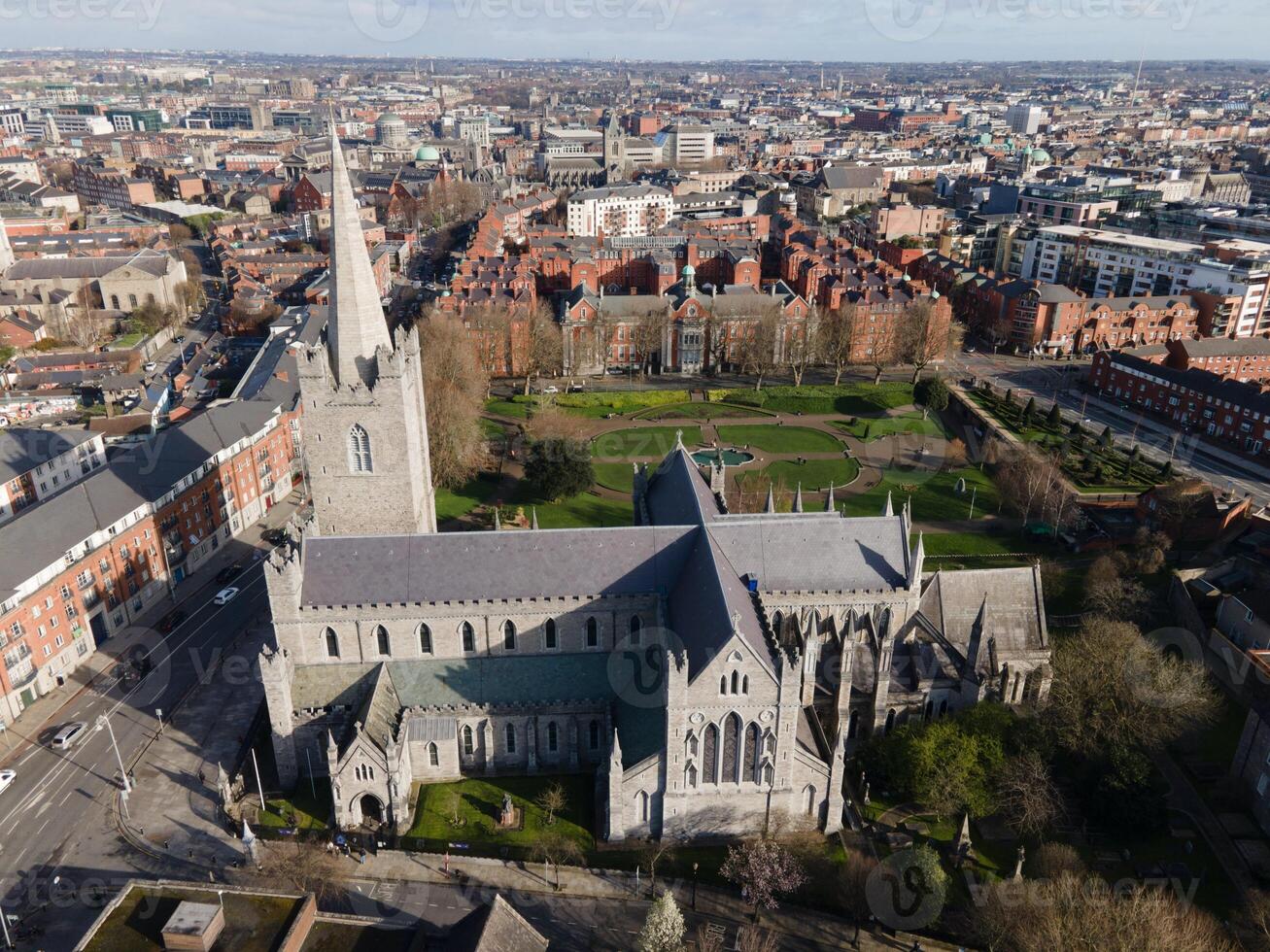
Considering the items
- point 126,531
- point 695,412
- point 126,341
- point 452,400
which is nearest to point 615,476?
point 452,400

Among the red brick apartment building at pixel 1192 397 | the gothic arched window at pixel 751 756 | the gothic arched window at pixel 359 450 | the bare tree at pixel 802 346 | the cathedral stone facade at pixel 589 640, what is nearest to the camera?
the gothic arched window at pixel 751 756

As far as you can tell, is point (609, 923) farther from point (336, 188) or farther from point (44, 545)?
point (44, 545)

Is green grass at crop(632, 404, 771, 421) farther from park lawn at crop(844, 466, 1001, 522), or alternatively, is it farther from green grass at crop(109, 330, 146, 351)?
green grass at crop(109, 330, 146, 351)

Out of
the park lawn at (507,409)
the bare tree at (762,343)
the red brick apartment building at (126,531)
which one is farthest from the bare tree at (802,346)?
the red brick apartment building at (126,531)

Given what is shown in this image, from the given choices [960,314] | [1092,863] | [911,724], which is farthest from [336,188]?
[960,314]

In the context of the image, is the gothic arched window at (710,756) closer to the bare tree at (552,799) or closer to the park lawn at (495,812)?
the park lawn at (495,812)
